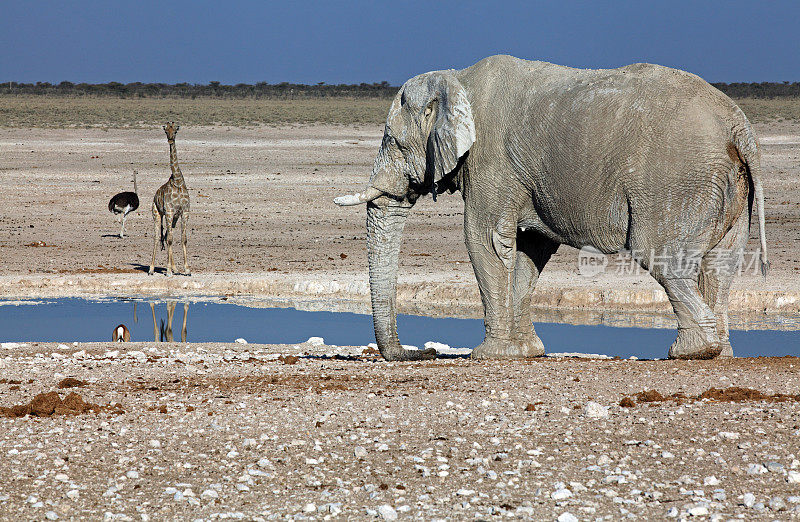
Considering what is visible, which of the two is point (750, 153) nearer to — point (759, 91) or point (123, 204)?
point (123, 204)

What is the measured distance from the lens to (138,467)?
5.79 m

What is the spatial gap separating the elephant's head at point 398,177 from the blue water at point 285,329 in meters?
3.23

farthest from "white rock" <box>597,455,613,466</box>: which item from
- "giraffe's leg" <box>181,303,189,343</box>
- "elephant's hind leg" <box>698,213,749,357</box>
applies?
"giraffe's leg" <box>181,303,189,343</box>

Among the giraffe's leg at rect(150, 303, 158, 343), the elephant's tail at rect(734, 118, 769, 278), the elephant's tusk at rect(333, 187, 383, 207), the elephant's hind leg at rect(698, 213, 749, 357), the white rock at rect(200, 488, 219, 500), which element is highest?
the elephant's tail at rect(734, 118, 769, 278)

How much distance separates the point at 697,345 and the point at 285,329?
6314 mm

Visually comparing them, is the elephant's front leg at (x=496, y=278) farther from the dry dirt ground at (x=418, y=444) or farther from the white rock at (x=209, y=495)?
the white rock at (x=209, y=495)

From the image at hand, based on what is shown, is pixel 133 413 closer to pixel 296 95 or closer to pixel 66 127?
pixel 66 127

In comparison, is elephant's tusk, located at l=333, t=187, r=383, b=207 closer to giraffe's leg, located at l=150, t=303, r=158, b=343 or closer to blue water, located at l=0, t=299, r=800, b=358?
blue water, located at l=0, t=299, r=800, b=358

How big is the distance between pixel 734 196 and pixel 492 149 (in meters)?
1.93

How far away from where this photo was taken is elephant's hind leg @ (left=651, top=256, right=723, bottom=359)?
827cm

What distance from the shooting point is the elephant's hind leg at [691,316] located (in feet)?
27.1

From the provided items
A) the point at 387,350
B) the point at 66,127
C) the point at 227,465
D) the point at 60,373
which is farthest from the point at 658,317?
the point at 66,127

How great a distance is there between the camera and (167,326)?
45.1 ft

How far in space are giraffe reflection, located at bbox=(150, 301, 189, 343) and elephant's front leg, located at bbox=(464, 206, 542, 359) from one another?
478 centimetres
